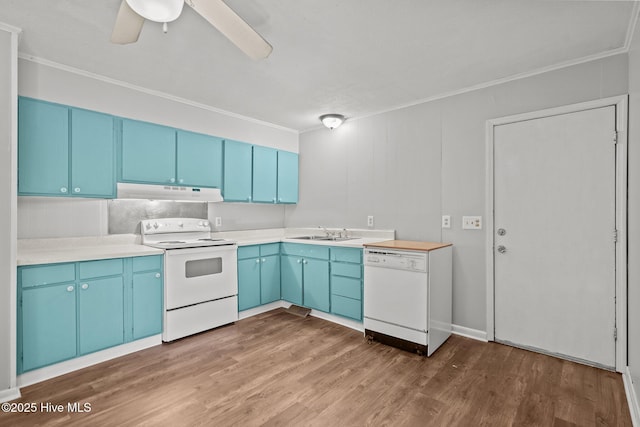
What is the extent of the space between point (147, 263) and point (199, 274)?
0.51 m

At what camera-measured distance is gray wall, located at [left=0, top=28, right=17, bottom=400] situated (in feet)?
7.01

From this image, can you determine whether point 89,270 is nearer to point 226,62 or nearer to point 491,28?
point 226,62

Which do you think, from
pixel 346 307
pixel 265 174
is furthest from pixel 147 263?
pixel 346 307

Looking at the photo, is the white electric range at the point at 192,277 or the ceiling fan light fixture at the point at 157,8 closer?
the ceiling fan light fixture at the point at 157,8

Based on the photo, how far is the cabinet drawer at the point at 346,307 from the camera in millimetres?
3367

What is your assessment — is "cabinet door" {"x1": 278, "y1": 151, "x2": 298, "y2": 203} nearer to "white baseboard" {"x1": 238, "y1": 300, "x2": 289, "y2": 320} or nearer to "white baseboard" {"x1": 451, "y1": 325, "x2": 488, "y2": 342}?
"white baseboard" {"x1": 238, "y1": 300, "x2": 289, "y2": 320}

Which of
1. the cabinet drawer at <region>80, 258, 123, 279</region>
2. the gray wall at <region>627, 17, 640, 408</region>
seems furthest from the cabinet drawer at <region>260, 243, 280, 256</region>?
the gray wall at <region>627, 17, 640, 408</region>

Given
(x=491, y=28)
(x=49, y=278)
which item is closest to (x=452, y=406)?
(x=491, y=28)

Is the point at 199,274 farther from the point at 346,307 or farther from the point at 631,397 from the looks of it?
the point at 631,397

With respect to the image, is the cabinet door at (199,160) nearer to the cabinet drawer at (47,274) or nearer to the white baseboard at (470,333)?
the cabinet drawer at (47,274)

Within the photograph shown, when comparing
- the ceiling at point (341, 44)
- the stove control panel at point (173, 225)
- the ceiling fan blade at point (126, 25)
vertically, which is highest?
the ceiling at point (341, 44)

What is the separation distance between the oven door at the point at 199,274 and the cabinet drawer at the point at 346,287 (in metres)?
1.11

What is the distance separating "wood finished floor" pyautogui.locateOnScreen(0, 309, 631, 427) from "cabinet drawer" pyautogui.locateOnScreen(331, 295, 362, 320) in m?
0.37

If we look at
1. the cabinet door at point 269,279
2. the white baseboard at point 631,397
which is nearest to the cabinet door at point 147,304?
the cabinet door at point 269,279
